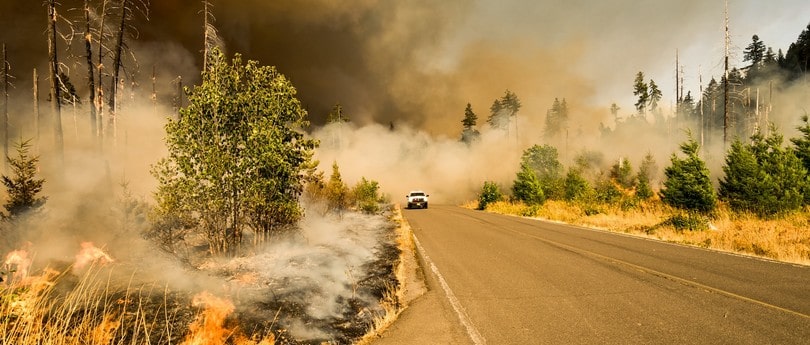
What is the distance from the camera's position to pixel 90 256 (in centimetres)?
972

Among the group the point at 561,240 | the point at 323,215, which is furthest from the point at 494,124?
the point at 561,240

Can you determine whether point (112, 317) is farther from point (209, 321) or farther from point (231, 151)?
point (231, 151)

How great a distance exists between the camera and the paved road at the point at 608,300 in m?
4.80

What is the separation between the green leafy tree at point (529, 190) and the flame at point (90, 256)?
31.4 meters

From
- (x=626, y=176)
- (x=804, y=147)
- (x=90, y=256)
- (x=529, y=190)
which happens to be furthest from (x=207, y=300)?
(x=626, y=176)

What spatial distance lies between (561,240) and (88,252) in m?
15.0

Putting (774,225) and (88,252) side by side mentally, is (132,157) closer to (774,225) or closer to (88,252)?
(88,252)

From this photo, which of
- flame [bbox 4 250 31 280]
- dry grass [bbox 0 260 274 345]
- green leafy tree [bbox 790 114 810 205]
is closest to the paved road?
dry grass [bbox 0 260 274 345]

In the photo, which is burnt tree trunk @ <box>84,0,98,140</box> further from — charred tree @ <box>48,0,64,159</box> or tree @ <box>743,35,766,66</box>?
tree @ <box>743,35,766,66</box>

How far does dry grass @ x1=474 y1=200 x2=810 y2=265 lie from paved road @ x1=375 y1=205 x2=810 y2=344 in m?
1.14

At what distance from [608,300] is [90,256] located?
12.4 m

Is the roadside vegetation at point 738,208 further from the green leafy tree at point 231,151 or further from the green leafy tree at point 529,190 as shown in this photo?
the green leafy tree at point 231,151

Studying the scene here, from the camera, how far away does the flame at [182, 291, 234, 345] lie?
510 centimetres

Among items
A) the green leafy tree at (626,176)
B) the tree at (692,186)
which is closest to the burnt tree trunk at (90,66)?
the tree at (692,186)
